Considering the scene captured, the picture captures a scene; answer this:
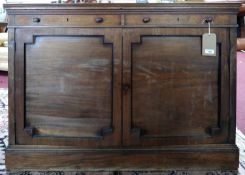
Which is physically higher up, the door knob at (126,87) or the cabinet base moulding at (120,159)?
the door knob at (126,87)

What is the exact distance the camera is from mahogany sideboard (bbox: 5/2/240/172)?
5.16ft

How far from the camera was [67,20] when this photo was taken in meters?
1.57

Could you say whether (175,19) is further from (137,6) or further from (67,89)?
(67,89)

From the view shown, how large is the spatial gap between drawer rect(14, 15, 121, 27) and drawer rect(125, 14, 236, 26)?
0.07 metres

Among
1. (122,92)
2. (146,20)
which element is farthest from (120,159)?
(146,20)

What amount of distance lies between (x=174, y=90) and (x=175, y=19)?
0.31 metres

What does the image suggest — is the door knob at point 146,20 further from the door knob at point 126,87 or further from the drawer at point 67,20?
the door knob at point 126,87

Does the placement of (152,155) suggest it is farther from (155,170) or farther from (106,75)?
(106,75)

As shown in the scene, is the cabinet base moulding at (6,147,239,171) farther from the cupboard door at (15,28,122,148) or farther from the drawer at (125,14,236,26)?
the drawer at (125,14,236,26)

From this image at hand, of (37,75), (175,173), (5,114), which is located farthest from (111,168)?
(5,114)

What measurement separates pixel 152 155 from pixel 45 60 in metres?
0.64

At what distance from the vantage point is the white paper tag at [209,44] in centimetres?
158

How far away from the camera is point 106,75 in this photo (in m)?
1.60

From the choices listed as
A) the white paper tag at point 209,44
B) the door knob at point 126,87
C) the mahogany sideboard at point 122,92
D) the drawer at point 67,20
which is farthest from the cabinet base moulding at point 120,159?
the drawer at point 67,20
